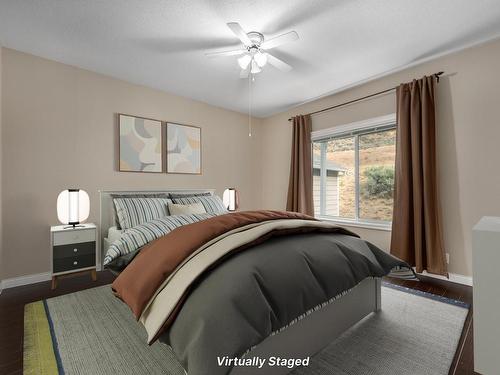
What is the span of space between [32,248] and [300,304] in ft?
9.53

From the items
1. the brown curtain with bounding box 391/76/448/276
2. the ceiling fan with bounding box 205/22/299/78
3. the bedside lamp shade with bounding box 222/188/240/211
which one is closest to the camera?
the ceiling fan with bounding box 205/22/299/78

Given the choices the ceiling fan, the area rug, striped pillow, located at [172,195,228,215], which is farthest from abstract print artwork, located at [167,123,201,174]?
the area rug

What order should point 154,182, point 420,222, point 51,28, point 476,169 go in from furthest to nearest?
point 154,182
point 420,222
point 476,169
point 51,28

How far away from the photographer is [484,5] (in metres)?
1.93

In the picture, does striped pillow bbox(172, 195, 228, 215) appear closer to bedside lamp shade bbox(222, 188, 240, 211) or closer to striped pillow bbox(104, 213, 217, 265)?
bedside lamp shade bbox(222, 188, 240, 211)

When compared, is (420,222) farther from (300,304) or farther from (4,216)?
(4,216)

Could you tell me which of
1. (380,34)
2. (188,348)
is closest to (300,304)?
(188,348)

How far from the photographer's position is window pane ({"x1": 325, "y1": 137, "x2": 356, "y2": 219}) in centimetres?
364

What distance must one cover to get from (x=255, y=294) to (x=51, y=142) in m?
2.91

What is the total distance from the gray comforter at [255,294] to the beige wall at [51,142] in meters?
2.44

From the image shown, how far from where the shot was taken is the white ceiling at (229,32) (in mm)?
1938

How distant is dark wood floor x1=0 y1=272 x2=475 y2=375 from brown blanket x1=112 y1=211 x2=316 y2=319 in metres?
0.70

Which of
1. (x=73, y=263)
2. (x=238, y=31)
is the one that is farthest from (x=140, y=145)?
(x=238, y=31)

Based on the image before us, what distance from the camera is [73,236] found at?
2529 millimetres
